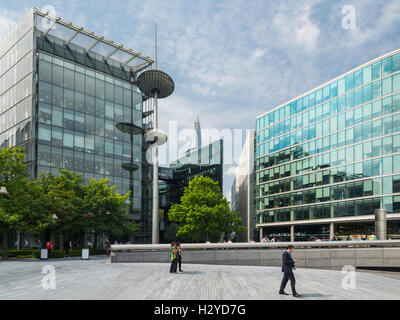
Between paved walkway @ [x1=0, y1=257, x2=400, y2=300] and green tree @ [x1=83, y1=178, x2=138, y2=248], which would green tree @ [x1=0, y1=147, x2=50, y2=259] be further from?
paved walkway @ [x1=0, y1=257, x2=400, y2=300]

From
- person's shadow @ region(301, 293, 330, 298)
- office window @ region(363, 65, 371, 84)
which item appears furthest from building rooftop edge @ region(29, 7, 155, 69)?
person's shadow @ region(301, 293, 330, 298)

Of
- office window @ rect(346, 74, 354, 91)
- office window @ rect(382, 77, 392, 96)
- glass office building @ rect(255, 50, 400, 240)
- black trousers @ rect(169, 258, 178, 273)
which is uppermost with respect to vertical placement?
office window @ rect(346, 74, 354, 91)

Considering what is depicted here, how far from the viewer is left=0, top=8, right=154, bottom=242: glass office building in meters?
45.2

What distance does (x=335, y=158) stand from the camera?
2181 inches

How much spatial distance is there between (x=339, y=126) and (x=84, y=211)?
40.6 meters

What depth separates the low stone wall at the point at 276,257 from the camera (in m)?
23.3

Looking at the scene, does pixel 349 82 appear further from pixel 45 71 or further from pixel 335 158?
pixel 45 71

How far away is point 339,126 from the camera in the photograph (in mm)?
55188

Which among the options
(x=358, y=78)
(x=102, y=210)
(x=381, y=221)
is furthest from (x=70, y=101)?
(x=358, y=78)

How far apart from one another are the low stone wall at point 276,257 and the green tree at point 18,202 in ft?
29.4

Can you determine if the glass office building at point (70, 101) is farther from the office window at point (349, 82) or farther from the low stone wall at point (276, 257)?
the office window at point (349, 82)

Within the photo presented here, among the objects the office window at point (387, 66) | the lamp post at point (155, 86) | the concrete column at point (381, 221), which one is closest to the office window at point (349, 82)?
the office window at point (387, 66)

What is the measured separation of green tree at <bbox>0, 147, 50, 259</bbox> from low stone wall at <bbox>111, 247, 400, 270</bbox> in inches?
353
